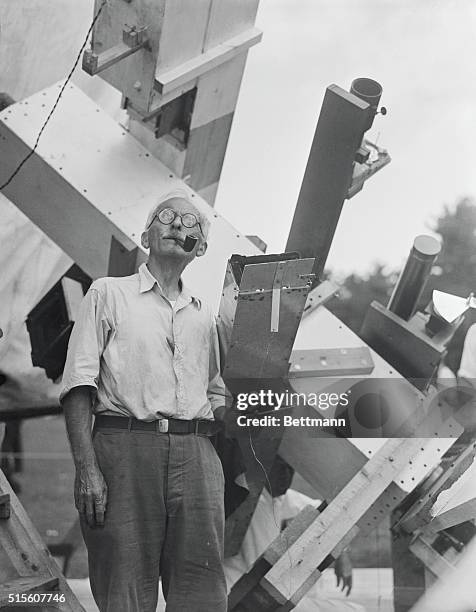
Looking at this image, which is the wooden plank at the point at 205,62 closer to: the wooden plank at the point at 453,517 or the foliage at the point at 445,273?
the foliage at the point at 445,273

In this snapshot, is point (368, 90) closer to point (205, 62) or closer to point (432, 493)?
point (205, 62)

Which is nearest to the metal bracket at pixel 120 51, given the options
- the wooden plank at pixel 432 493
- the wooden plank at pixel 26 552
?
the wooden plank at pixel 26 552

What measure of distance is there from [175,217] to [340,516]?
770mm

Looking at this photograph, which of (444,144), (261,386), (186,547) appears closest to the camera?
(186,547)

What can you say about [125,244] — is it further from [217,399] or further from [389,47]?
[389,47]

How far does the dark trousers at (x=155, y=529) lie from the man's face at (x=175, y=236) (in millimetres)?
387

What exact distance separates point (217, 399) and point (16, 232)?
1.39m

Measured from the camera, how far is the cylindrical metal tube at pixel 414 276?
248cm

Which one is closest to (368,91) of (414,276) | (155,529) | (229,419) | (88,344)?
(414,276)

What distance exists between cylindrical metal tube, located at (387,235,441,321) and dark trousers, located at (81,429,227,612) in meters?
0.90

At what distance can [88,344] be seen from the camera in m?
1.84

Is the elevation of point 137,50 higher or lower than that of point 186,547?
higher

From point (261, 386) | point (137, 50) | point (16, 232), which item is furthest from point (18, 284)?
point (261, 386)

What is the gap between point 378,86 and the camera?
2309 mm
